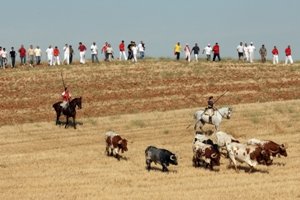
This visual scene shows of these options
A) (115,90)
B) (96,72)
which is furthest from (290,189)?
(96,72)

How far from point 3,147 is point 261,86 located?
2344cm

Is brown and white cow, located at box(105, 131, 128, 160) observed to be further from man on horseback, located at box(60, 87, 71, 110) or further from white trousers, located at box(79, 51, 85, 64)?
white trousers, located at box(79, 51, 85, 64)

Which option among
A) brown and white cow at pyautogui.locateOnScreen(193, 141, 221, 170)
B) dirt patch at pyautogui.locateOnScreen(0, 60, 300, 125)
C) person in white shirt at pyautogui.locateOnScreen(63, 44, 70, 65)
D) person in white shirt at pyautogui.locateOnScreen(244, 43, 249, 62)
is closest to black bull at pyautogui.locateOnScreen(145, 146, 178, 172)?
brown and white cow at pyautogui.locateOnScreen(193, 141, 221, 170)

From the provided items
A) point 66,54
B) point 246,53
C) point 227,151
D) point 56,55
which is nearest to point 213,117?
point 227,151

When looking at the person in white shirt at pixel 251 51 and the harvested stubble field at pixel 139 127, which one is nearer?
the harvested stubble field at pixel 139 127

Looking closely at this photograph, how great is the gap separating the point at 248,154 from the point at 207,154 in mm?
1592

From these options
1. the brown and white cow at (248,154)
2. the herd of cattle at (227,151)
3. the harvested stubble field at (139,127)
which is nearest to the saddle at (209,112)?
the harvested stubble field at (139,127)

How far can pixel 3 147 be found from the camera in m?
32.2

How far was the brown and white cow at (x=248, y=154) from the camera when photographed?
2472 cm

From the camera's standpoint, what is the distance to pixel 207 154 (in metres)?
25.1

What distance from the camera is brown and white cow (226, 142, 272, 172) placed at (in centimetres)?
2472

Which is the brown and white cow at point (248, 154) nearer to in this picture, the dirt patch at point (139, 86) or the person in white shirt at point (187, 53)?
the dirt patch at point (139, 86)

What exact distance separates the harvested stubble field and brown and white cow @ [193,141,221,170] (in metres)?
0.55

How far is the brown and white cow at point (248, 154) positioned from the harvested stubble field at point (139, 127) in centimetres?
45
